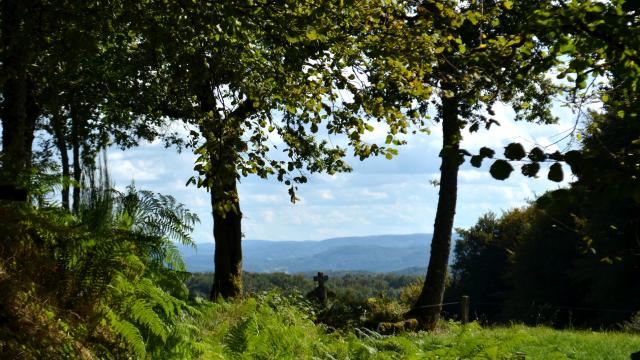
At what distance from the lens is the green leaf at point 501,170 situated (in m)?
2.80

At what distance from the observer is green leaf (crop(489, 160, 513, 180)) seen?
9.20 ft

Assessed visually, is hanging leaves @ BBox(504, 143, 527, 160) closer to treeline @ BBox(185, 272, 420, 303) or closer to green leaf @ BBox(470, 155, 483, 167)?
green leaf @ BBox(470, 155, 483, 167)

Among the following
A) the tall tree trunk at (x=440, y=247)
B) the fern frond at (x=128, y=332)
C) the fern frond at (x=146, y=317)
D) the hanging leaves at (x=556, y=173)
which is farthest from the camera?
the tall tree trunk at (x=440, y=247)

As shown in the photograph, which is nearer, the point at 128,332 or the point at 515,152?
the point at 515,152

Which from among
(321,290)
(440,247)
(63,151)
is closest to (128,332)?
A: (440,247)

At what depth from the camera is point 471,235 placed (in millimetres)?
49531

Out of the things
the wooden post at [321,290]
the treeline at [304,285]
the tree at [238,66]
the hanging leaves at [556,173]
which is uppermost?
the tree at [238,66]

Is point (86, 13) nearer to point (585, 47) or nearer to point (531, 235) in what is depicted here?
point (585, 47)

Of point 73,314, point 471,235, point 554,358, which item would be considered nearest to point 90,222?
point 73,314

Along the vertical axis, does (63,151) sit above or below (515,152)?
above

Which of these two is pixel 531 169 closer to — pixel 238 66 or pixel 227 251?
pixel 238 66

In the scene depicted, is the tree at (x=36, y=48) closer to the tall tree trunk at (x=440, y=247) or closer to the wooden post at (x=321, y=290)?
the tall tree trunk at (x=440, y=247)

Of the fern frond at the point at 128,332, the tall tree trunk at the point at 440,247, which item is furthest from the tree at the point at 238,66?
the tall tree trunk at the point at 440,247

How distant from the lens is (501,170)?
2.81 meters
